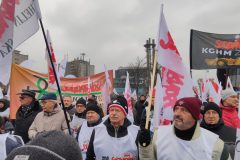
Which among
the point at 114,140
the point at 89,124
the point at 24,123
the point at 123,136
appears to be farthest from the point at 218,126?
the point at 24,123

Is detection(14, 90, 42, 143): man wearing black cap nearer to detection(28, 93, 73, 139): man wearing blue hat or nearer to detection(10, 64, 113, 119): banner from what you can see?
detection(28, 93, 73, 139): man wearing blue hat

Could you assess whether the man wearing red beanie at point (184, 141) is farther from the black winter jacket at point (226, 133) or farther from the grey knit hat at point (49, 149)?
the grey knit hat at point (49, 149)

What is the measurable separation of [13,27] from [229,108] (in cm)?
399

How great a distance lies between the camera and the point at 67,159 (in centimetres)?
73

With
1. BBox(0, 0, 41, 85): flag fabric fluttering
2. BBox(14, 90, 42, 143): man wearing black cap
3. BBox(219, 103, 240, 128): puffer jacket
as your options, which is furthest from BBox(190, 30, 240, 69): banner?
BBox(14, 90, 42, 143): man wearing black cap

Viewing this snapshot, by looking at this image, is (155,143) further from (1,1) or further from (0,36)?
(1,1)

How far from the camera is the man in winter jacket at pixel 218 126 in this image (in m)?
2.60

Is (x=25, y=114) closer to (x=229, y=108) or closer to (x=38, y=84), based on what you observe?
(x=38, y=84)

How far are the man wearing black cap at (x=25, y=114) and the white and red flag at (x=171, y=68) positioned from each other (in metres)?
2.49

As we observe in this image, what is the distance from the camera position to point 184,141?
184 centimetres

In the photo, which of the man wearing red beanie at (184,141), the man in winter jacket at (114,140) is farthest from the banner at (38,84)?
the man wearing red beanie at (184,141)

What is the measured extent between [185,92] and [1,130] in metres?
2.80

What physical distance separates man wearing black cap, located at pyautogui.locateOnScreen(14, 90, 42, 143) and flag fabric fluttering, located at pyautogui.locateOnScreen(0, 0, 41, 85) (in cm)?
98

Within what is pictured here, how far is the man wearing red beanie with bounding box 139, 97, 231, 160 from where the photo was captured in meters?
1.78
